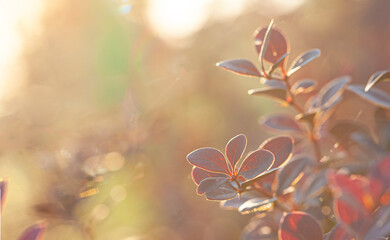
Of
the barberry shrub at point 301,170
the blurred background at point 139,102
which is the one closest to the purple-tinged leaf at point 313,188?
the barberry shrub at point 301,170

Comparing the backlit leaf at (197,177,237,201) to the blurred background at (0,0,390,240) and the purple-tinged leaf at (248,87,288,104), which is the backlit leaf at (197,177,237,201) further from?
the blurred background at (0,0,390,240)

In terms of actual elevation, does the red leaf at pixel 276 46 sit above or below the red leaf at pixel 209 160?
above

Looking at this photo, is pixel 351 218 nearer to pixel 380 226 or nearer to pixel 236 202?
pixel 380 226

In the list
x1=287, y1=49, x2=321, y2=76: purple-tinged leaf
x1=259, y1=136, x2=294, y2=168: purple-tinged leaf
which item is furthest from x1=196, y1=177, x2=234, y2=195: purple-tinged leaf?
x1=287, y1=49, x2=321, y2=76: purple-tinged leaf

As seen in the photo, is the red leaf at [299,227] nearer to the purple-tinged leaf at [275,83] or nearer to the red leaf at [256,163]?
the red leaf at [256,163]

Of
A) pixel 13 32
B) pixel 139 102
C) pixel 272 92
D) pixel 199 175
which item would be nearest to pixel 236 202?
pixel 199 175

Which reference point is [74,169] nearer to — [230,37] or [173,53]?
[230,37]

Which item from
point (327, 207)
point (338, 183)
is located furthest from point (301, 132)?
point (338, 183)
